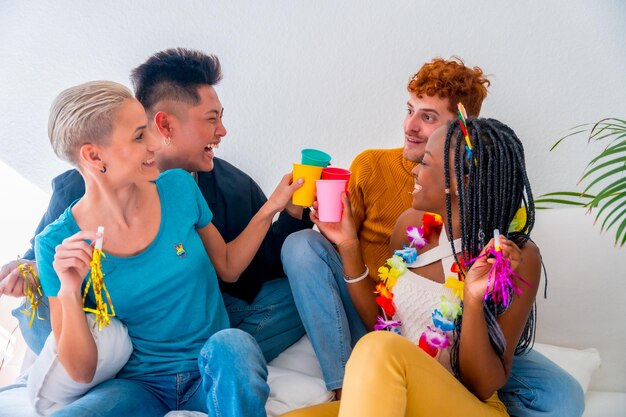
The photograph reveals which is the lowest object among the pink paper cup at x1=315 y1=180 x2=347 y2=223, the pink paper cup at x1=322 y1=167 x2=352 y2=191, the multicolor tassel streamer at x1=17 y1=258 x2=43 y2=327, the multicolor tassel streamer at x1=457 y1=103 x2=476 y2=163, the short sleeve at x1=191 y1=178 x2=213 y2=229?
the multicolor tassel streamer at x1=17 y1=258 x2=43 y2=327

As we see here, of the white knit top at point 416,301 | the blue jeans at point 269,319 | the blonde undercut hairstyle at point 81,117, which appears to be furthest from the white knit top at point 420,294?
the blonde undercut hairstyle at point 81,117

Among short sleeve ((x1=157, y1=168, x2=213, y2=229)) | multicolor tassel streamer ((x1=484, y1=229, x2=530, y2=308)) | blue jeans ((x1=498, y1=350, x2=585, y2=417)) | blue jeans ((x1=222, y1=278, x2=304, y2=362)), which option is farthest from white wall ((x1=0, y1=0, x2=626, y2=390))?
multicolor tassel streamer ((x1=484, y1=229, x2=530, y2=308))

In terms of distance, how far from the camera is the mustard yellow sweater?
215cm

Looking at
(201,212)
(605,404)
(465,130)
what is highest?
(465,130)

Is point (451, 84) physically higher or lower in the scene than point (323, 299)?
higher

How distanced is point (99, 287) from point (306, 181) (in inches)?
24.3

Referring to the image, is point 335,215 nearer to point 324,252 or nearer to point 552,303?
point 324,252

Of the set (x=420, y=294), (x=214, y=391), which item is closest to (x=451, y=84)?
(x=420, y=294)

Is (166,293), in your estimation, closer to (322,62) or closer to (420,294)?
(420,294)

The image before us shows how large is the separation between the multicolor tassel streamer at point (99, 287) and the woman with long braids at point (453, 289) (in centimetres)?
53

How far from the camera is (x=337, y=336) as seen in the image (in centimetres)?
180

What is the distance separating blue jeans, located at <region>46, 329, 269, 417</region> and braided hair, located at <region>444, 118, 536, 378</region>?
1.65 ft

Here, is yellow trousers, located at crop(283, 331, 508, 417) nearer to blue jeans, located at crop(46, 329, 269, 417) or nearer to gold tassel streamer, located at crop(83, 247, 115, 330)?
blue jeans, located at crop(46, 329, 269, 417)

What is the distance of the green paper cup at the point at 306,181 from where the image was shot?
1.78 m
